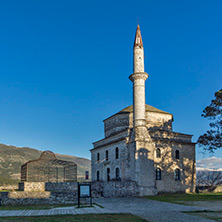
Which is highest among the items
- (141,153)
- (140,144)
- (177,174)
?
(140,144)

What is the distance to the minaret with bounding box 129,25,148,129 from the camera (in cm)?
2760

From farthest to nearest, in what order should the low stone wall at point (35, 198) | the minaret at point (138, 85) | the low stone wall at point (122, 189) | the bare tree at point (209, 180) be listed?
the bare tree at point (209, 180)
the minaret at point (138, 85)
the low stone wall at point (122, 189)
the low stone wall at point (35, 198)

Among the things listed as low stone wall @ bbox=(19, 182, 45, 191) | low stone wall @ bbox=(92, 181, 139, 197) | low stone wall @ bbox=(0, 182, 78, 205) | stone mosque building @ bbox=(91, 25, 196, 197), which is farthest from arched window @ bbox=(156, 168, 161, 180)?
low stone wall @ bbox=(0, 182, 78, 205)

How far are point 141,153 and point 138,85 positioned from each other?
287 inches

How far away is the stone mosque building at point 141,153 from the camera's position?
25844 millimetres

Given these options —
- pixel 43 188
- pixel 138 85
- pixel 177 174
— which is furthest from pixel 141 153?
pixel 43 188

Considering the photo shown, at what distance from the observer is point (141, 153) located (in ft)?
85.5

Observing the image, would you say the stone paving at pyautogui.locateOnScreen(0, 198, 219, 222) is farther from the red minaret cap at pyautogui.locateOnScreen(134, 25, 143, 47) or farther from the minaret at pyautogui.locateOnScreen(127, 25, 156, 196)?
the red minaret cap at pyautogui.locateOnScreen(134, 25, 143, 47)

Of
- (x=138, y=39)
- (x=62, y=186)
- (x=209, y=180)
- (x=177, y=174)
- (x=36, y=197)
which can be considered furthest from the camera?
(x=209, y=180)

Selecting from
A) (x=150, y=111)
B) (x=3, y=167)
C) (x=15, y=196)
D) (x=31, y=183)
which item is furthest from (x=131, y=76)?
(x=3, y=167)

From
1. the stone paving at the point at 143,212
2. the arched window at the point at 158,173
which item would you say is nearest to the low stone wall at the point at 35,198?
the stone paving at the point at 143,212

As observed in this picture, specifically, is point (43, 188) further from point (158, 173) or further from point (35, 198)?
point (158, 173)

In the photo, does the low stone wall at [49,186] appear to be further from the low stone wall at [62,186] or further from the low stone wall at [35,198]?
the low stone wall at [35,198]

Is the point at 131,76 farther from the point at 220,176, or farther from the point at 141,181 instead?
the point at 220,176
